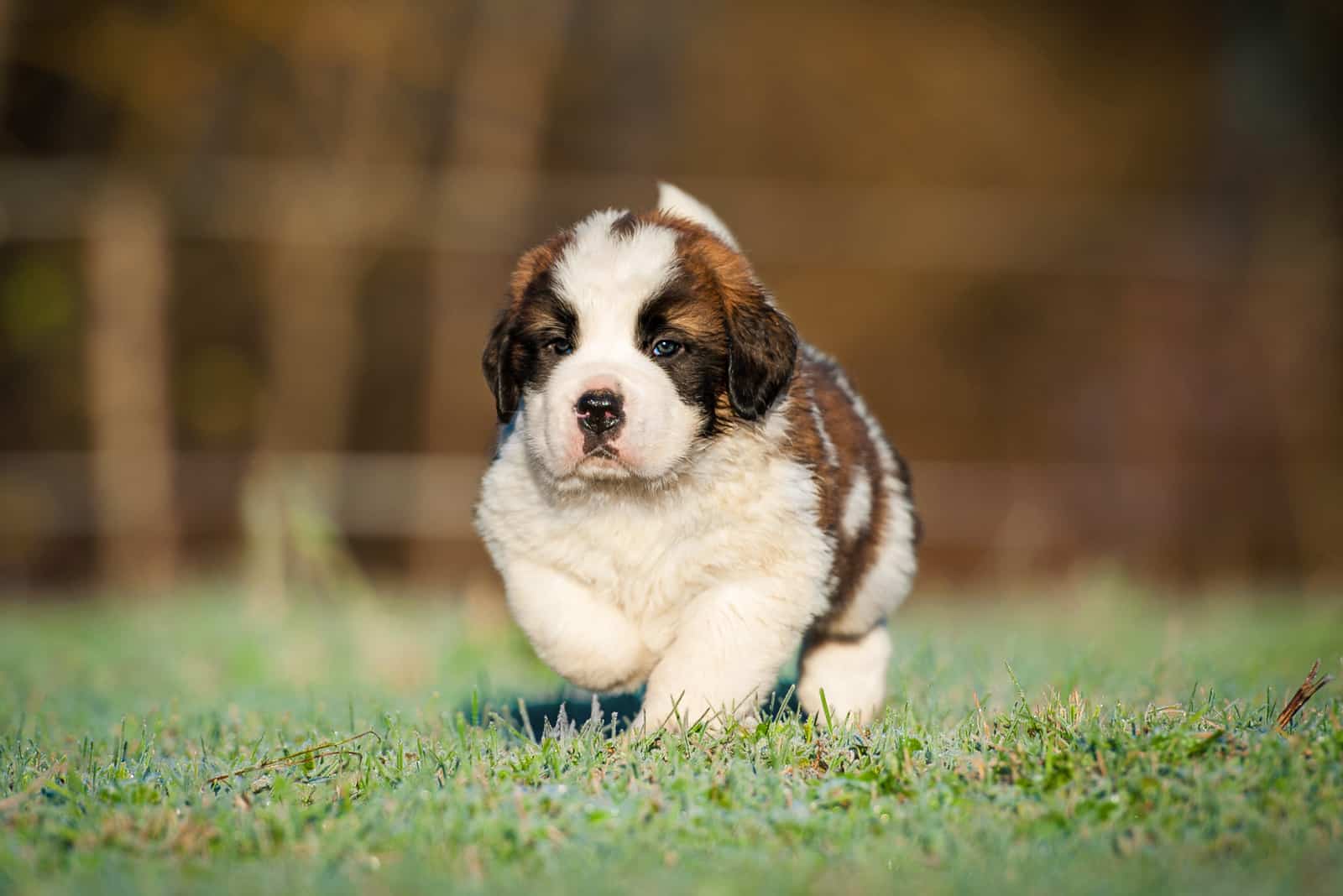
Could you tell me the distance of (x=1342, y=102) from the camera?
574 inches

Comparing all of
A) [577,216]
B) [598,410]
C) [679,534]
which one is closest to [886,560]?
[679,534]

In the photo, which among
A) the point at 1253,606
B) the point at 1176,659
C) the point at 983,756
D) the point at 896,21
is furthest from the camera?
the point at 896,21

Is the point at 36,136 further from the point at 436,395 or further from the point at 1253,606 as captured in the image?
the point at 1253,606

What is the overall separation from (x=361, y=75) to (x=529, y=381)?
964 cm

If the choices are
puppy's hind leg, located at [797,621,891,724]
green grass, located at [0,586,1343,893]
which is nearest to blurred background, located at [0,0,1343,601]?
puppy's hind leg, located at [797,621,891,724]

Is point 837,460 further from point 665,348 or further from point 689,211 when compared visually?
point 689,211

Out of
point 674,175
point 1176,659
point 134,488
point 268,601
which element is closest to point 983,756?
point 1176,659

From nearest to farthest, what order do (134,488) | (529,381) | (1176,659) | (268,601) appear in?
(529,381) < (1176,659) < (268,601) < (134,488)

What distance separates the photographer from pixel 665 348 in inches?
148

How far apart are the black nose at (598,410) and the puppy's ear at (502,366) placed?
47cm

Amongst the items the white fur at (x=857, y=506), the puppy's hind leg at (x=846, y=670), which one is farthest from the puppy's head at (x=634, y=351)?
the puppy's hind leg at (x=846, y=670)

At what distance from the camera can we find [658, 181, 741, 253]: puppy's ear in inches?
165

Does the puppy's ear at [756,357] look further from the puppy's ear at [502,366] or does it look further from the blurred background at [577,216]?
the blurred background at [577,216]

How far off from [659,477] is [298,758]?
3.55ft
